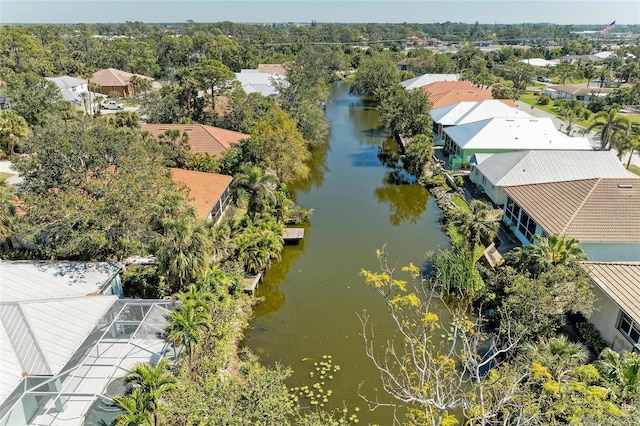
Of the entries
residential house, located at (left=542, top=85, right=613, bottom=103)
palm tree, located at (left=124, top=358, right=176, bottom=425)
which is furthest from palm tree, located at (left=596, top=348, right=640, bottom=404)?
residential house, located at (left=542, top=85, right=613, bottom=103)

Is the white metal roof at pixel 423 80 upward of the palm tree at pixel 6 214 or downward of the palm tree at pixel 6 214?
upward

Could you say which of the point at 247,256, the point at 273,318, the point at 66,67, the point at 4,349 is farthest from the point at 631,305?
the point at 66,67

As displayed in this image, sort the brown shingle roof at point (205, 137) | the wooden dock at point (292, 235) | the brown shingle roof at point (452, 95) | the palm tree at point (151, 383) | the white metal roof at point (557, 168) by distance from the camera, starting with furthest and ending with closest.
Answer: the brown shingle roof at point (452, 95) < the brown shingle roof at point (205, 137) < the white metal roof at point (557, 168) < the wooden dock at point (292, 235) < the palm tree at point (151, 383)

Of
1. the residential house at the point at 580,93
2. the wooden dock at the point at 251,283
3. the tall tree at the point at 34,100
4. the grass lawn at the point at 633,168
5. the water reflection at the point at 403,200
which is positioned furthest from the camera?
the residential house at the point at 580,93

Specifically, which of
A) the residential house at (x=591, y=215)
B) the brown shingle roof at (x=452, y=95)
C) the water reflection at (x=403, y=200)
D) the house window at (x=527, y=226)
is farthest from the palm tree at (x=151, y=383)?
the brown shingle roof at (x=452, y=95)

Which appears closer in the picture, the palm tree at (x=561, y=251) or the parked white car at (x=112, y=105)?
the palm tree at (x=561, y=251)

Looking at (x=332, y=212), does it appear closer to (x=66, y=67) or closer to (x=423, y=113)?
(x=423, y=113)

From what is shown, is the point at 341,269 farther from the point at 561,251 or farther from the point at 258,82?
the point at 258,82

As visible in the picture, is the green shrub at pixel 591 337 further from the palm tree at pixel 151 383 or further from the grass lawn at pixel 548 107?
the grass lawn at pixel 548 107

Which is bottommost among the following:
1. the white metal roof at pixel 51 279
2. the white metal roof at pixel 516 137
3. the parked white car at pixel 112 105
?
the white metal roof at pixel 51 279
